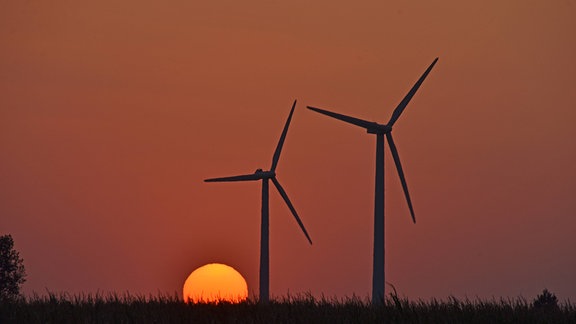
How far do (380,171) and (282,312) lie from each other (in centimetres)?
3344

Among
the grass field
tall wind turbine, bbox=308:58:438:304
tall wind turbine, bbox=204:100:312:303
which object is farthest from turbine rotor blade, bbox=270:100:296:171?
the grass field

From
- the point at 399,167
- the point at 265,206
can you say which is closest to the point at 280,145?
the point at 265,206

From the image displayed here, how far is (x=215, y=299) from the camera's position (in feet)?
146

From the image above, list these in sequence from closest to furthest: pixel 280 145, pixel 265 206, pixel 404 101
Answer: pixel 404 101
pixel 265 206
pixel 280 145

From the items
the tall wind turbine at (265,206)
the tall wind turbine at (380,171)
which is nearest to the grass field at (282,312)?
the tall wind turbine at (380,171)

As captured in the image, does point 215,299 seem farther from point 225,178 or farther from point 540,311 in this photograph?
point 225,178

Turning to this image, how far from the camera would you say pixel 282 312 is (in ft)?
134

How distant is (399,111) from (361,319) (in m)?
41.0

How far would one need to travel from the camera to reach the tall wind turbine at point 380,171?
7056 cm

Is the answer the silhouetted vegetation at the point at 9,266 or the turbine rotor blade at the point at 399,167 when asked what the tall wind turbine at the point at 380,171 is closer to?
the turbine rotor blade at the point at 399,167

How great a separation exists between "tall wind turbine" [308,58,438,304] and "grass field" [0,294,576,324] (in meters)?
25.0

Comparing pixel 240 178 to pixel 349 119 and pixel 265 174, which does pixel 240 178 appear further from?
pixel 349 119

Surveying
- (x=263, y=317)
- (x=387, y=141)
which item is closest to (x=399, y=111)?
(x=387, y=141)

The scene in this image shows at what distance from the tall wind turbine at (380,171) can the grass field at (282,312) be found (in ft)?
82.0
